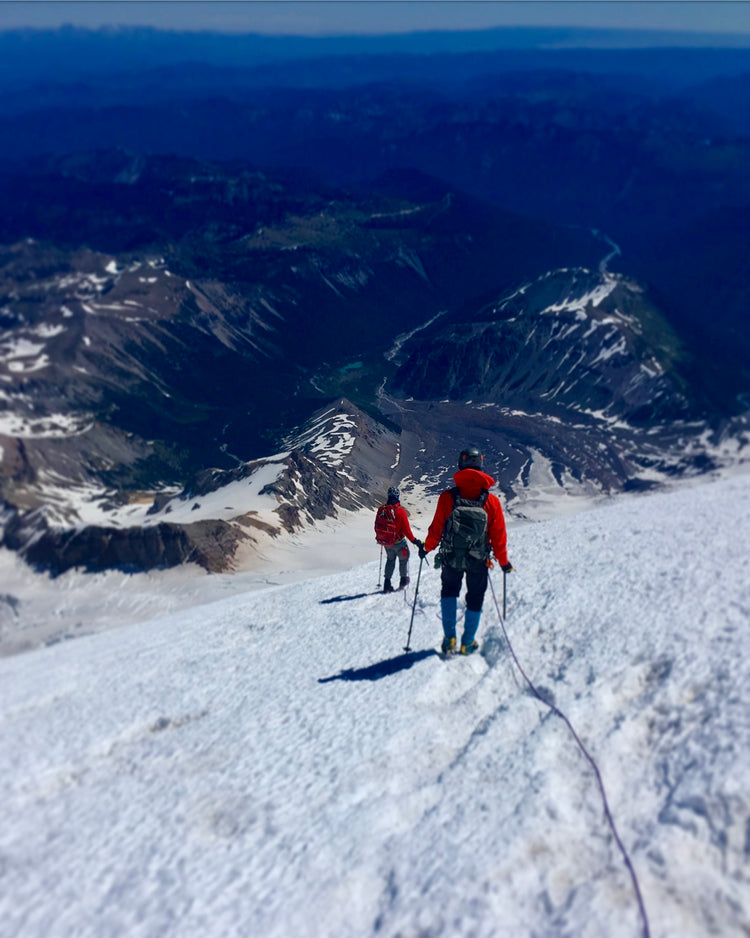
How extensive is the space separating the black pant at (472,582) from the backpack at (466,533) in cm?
15

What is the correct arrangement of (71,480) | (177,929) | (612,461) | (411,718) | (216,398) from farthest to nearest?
(216,398) → (612,461) → (71,480) → (411,718) → (177,929)

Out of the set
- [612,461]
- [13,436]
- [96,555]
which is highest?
[13,436]

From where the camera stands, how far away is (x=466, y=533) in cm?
1365

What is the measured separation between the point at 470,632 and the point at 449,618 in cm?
46

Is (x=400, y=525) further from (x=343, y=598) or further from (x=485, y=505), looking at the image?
(x=485, y=505)

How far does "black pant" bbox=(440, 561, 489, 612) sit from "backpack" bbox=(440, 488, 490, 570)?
154 mm

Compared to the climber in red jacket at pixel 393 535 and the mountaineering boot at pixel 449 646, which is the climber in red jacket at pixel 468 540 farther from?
the climber in red jacket at pixel 393 535

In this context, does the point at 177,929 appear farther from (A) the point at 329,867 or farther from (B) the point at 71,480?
(B) the point at 71,480

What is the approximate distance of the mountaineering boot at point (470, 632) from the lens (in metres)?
13.9

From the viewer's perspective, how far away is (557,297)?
16950cm

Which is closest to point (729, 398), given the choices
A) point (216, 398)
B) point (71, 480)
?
point (216, 398)

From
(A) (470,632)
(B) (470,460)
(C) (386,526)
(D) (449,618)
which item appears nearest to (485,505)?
(B) (470,460)

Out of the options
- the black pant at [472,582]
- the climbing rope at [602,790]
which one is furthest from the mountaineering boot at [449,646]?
the climbing rope at [602,790]

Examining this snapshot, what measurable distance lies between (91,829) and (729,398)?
6120 inches
